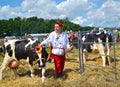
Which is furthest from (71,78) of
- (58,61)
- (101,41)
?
(101,41)

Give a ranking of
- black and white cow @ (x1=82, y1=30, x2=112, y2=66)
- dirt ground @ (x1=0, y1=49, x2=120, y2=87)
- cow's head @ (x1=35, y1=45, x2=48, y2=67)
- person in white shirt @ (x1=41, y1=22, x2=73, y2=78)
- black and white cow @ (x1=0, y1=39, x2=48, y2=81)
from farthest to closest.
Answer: black and white cow @ (x1=82, y1=30, x2=112, y2=66), black and white cow @ (x1=0, y1=39, x2=48, y2=81), person in white shirt @ (x1=41, y1=22, x2=73, y2=78), cow's head @ (x1=35, y1=45, x2=48, y2=67), dirt ground @ (x1=0, y1=49, x2=120, y2=87)

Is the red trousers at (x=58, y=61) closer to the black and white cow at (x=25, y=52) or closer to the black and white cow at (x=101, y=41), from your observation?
the black and white cow at (x=25, y=52)

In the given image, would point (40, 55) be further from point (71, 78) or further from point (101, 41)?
point (101, 41)

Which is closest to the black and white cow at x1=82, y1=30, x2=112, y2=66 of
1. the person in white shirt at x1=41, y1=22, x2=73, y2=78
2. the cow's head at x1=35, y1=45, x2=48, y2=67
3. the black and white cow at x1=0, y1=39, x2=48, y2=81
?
the person in white shirt at x1=41, y1=22, x2=73, y2=78

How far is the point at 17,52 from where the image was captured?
931cm

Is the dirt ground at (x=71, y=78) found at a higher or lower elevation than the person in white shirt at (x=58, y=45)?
lower

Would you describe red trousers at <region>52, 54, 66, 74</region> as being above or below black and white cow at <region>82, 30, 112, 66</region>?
below

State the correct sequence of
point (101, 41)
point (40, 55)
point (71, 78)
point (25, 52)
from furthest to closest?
point (101, 41) < point (25, 52) < point (71, 78) < point (40, 55)

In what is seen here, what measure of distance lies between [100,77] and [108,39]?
294 cm

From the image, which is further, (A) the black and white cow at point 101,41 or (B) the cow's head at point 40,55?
(A) the black and white cow at point 101,41

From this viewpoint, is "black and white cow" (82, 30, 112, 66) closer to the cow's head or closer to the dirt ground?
the dirt ground

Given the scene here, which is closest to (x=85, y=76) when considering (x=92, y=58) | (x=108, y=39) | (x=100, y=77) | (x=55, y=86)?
(x=100, y=77)

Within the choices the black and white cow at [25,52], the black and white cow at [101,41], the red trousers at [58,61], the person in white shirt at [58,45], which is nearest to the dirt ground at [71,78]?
the red trousers at [58,61]

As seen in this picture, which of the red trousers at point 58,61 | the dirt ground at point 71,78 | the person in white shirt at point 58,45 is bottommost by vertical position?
the dirt ground at point 71,78
